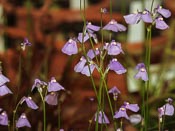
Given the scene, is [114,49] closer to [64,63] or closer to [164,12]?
[164,12]

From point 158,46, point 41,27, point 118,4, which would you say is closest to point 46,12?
point 41,27

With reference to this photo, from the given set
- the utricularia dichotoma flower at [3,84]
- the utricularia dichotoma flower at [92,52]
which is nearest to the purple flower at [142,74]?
the utricularia dichotoma flower at [92,52]

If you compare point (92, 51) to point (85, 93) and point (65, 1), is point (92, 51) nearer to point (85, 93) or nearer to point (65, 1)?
point (85, 93)

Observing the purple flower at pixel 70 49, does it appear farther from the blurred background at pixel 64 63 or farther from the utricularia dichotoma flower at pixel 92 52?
the blurred background at pixel 64 63

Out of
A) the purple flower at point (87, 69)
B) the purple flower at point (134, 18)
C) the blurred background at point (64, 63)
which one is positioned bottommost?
the blurred background at point (64, 63)

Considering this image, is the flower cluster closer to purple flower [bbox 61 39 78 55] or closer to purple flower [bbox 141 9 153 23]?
purple flower [bbox 61 39 78 55]

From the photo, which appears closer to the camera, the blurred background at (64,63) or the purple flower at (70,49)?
the purple flower at (70,49)

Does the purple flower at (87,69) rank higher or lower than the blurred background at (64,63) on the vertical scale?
higher

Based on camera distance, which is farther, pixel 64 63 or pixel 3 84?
pixel 64 63

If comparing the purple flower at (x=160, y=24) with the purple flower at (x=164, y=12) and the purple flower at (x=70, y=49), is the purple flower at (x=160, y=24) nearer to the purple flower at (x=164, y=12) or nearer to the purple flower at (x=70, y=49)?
the purple flower at (x=164, y=12)

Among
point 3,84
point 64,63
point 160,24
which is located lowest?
point 64,63

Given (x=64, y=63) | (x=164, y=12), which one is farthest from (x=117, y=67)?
(x=64, y=63)
